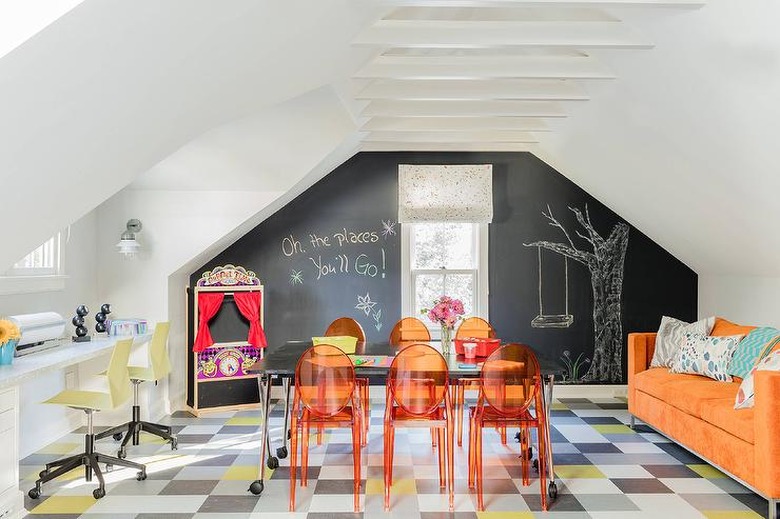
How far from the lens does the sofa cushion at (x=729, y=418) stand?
396 centimetres

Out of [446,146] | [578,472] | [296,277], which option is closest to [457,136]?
[446,146]

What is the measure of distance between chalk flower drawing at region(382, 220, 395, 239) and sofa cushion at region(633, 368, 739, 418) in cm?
282

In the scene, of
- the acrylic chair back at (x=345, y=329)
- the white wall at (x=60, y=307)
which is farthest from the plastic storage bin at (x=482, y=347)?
the white wall at (x=60, y=307)

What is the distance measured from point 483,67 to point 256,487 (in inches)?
122

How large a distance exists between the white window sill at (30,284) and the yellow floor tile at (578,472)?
4047mm

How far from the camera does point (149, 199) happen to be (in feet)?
19.9

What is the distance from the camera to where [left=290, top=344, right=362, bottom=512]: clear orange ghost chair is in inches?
152

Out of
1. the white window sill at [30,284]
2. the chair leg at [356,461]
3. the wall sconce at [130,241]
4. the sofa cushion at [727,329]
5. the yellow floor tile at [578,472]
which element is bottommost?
the yellow floor tile at [578,472]

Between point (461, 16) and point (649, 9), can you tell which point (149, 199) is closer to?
point (461, 16)

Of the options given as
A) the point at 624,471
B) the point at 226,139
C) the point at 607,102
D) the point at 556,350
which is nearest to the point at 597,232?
the point at 556,350

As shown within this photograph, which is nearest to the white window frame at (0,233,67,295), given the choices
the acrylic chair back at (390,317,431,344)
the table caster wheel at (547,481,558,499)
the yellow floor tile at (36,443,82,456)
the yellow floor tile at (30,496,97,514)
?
the yellow floor tile at (36,443,82,456)

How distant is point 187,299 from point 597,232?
172 inches

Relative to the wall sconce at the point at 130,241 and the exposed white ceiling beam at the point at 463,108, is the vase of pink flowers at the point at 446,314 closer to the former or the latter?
the exposed white ceiling beam at the point at 463,108

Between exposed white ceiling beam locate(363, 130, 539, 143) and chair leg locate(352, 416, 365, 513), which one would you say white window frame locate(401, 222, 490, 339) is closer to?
exposed white ceiling beam locate(363, 130, 539, 143)
